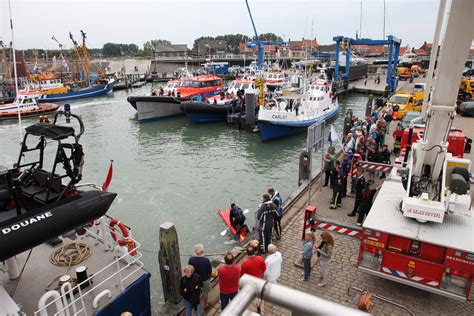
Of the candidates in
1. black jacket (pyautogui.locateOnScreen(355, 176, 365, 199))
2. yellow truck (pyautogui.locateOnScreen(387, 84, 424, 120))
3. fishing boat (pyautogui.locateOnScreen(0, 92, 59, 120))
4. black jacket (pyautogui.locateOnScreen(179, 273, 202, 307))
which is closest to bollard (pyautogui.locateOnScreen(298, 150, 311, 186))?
black jacket (pyautogui.locateOnScreen(355, 176, 365, 199))

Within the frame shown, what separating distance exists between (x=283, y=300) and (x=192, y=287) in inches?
186

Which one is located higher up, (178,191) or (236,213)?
(236,213)

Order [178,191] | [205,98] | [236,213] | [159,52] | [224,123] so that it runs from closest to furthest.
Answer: [236,213] < [178,191] < [224,123] < [205,98] < [159,52]

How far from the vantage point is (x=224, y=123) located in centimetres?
2731

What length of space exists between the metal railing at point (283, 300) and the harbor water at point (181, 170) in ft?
24.6

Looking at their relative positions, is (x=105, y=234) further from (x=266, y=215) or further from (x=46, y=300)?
(x=266, y=215)

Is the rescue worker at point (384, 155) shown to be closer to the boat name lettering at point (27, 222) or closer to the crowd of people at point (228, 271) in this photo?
the crowd of people at point (228, 271)

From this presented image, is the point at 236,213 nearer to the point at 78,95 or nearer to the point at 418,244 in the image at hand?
the point at 418,244

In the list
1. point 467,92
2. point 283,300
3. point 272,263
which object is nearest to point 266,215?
point 272,263

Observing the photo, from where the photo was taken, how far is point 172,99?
28.5 m

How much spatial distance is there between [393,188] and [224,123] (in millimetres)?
19896

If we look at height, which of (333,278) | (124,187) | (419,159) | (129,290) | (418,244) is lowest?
(124,187)

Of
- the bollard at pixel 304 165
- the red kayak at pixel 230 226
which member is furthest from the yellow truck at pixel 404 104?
the red kayak at pixel 230 226

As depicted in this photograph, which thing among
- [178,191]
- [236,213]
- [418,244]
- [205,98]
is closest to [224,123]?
[205,98]
